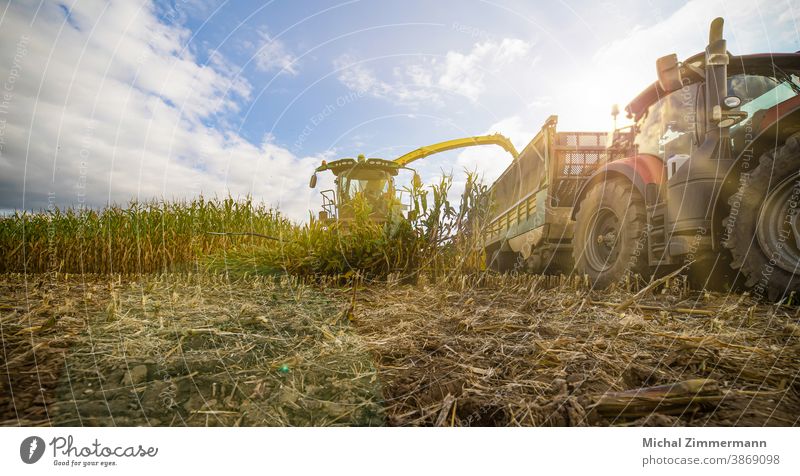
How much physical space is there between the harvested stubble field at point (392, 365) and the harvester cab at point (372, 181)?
6.80ft

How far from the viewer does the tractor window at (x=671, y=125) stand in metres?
3.42

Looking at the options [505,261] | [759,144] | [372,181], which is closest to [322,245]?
[372,181]

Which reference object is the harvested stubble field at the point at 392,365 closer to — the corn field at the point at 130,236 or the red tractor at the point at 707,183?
the red tractor at the point at 707,183

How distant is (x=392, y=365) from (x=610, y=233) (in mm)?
3526

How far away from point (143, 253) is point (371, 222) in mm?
6395

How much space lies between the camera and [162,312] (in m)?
2.10

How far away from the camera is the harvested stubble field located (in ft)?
3.76

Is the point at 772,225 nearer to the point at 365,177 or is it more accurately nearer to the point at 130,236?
the point at 365,177

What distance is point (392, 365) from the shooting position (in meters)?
1.50

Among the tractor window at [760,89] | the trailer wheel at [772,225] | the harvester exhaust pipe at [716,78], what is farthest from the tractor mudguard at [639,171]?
the trailer wheel at [772,225]

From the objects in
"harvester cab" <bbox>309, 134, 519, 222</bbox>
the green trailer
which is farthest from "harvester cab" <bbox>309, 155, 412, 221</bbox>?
the green trailer

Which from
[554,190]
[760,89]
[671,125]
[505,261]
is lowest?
[505,261]
